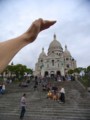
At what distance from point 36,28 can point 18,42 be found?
128 millimetres

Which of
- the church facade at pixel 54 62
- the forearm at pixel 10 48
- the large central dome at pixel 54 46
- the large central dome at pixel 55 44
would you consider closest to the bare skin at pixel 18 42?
the forearm at pixel 10 48

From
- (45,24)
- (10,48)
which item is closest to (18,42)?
(10,48)

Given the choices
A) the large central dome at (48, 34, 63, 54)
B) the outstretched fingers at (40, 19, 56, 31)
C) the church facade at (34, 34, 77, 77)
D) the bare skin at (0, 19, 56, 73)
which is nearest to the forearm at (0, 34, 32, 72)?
the bare skin at (0, 19, 56, 73)

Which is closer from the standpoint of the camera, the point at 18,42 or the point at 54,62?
the point at 18,42

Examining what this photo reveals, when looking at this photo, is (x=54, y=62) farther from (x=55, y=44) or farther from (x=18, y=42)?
(x=18, y=42)

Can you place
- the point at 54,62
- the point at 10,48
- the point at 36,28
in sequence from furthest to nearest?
the point at 54,62, the point at 36,28, the point at 10,48

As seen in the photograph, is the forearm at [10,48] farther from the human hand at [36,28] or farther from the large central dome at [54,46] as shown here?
the large central dome at [54,46]

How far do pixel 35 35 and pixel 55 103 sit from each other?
17.9 meters

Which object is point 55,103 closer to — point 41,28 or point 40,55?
point 41,28

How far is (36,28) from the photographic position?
1130 millimetres

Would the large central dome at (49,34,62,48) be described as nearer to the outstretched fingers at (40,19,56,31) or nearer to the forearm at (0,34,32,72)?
the outstretched fingers at (40,19,56,31)

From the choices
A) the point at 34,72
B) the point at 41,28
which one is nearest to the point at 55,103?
the point at 41,28

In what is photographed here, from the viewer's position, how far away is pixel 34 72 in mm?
99812

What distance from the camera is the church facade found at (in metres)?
91.2
